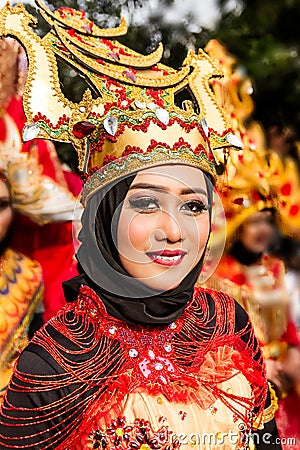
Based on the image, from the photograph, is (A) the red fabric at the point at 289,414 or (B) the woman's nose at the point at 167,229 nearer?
(B) the woman's nose at the point at 167,229

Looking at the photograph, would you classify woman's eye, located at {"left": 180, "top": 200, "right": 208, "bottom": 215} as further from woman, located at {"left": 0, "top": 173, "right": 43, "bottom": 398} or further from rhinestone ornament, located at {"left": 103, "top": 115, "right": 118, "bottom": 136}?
woman, located at {"left": 0, "top": 173, "right": 43, "bottom": 398}

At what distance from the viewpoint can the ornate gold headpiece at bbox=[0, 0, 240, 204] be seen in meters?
1.27

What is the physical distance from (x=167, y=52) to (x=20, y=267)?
0.91 meters

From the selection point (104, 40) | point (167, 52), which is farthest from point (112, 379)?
point (167, 52)

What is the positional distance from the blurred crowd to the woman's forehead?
441 millimetres

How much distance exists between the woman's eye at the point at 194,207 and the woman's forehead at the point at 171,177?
28mm

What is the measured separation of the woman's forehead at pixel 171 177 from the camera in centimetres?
123

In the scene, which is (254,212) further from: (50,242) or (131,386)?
(131,386)

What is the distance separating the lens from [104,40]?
146 centimetres

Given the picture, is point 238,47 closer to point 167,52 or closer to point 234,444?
point 167,52

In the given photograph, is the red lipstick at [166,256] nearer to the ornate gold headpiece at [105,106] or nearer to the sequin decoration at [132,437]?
the ornate gold headpiece at [105,106]

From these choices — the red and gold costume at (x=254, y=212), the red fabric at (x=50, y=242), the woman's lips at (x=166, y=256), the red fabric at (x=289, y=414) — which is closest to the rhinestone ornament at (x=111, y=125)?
the woman's lips at (x=166, y=256)

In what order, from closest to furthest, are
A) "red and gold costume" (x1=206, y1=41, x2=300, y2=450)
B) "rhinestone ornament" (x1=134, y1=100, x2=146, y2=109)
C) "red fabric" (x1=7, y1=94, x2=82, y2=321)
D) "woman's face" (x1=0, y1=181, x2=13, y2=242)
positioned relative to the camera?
"rhinestone ornament" (x1=134, y1=100, x2=146, y2=109) < "woman's face" (x1=0, y1=181, x2=13, y2=242) < "red fabric" (x1=7, y1=94, x2=82, y2=321) < "red and gold costume" (x1=206, y1=41, x2=300, y2=450)
